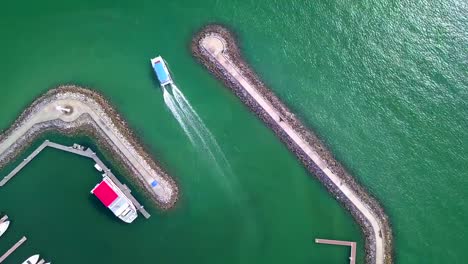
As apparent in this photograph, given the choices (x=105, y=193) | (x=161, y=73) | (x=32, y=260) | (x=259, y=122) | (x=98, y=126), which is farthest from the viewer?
(x=259, y=122)

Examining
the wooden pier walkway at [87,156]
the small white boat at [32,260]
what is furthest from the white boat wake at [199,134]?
the small white boat at [32,260]

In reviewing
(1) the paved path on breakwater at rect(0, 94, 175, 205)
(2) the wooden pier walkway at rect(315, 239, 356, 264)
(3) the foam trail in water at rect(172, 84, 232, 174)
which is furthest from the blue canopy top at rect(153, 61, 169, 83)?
(2) the wooden pier walkway at rect(315, 239, 356, 264)

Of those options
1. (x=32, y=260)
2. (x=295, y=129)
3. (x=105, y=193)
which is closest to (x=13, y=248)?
(x=32, y=260)

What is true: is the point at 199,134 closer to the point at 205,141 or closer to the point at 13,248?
the point at 205,141

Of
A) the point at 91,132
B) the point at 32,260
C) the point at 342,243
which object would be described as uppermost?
the point at 91,132

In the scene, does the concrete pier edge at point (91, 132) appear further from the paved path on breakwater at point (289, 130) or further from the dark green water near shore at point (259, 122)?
the paved path on breakwater at point (289, 130)

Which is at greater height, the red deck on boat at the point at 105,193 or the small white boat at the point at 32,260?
the red deck on boat at the point at 105,193
